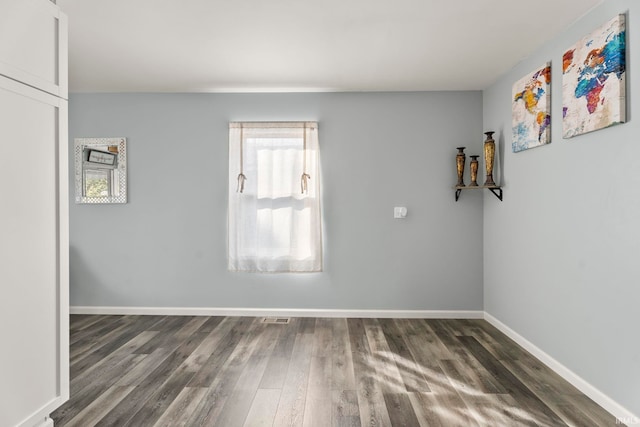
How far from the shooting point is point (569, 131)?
8.91 ft

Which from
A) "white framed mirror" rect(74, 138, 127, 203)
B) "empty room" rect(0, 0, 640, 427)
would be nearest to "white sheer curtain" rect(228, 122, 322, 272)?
"empty room" rect(0, 0, 640, 427)

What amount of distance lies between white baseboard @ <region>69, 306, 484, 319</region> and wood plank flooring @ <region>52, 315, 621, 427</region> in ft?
0.89

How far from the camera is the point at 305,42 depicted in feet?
10.1

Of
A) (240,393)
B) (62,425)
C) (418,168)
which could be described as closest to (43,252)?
(62,425)

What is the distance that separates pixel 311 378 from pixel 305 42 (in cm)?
255

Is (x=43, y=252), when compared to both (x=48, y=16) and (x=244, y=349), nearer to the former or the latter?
(x=48, y=16)

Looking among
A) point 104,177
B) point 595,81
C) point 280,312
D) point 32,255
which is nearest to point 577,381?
point 595,81

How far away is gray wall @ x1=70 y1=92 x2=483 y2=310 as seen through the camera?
4387mm

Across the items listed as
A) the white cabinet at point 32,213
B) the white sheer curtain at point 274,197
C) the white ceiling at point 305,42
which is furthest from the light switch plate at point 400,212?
the white cabinet at point 32,213

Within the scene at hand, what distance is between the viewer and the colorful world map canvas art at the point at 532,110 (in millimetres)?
3018

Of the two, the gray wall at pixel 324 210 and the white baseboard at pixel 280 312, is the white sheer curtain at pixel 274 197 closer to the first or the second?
the gray wall at pixel 324 210

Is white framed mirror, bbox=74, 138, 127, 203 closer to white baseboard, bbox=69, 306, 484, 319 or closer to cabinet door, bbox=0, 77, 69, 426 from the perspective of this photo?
white baseboard, bbox=69, 306, 484, 319

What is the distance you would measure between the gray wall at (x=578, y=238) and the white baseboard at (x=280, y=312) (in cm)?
66

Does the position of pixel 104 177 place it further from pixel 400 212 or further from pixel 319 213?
pixel 400 212
